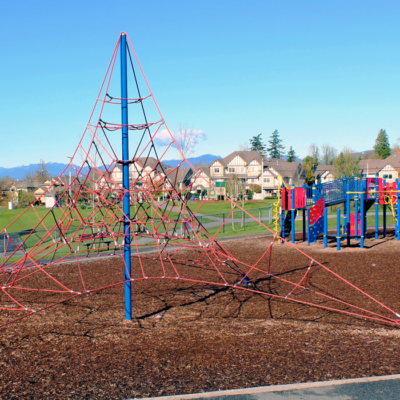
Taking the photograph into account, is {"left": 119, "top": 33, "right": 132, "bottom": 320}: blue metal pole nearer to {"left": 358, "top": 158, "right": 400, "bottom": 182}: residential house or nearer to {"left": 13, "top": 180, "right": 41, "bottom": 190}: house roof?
{"left": 358, "top": 158, "right": 400, "bottom": 182}: residential house

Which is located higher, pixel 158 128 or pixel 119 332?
pixel 158 128

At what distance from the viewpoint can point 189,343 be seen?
20.2 feet

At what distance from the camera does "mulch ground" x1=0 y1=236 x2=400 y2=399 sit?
4.87m

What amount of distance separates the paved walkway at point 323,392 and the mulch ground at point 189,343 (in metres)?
0.19

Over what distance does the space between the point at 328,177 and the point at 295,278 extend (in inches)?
2914

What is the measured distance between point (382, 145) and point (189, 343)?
104 metres

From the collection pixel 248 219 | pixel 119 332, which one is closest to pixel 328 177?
pixel 248 219

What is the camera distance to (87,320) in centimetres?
744

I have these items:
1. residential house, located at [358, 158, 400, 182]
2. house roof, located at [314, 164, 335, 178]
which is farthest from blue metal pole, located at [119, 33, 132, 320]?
house roof, located at [314, 164, 335, 178]

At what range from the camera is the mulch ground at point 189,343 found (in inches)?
192

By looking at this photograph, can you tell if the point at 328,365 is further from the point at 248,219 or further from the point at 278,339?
the point at 248,219

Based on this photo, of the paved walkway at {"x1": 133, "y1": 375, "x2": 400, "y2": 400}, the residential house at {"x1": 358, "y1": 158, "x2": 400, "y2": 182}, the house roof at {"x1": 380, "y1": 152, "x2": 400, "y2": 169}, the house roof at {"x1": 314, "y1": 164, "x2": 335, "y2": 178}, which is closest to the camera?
the paved walkway at {"x1": 133, "y1": 375, "x2": 400, "y2": 400}

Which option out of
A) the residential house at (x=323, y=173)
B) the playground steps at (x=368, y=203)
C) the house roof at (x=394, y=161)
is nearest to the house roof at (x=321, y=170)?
the residential house at (x=323, y=173)

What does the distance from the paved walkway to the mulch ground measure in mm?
194
